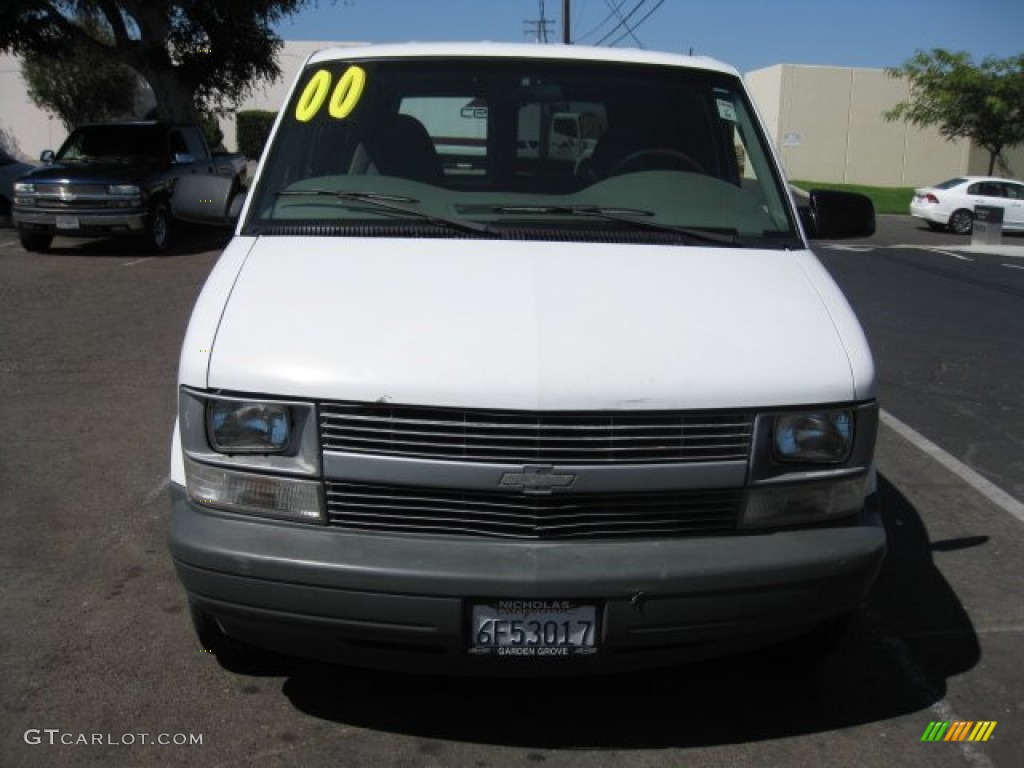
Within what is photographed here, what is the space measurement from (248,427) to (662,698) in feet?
5.47

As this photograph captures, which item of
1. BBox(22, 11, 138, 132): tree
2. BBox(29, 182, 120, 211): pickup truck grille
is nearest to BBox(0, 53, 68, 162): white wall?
BBox(22, 11, 138, 132): tree

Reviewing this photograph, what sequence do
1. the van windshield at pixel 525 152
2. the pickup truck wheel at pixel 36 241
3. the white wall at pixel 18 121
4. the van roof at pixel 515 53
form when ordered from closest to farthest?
the van windshield at pixel 525 152, the van roof at pixel 515 53, the pickup truck wheel at pixel 36 241, the white wall at pixel 18 121

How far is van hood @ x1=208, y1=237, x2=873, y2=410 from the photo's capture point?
2861 mm

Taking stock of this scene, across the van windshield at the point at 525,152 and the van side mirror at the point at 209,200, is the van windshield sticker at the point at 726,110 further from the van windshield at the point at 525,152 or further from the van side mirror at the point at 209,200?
the van side mirror at the point at 209,200

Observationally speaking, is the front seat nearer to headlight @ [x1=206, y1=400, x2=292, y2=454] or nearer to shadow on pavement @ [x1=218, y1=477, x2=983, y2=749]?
headlight @ [x1=206, y1=400, x2=292, y2=454]

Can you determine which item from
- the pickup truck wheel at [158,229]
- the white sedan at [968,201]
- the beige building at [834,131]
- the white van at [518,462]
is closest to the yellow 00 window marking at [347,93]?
the white van at [518,462]

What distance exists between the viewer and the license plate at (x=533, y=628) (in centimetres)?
283

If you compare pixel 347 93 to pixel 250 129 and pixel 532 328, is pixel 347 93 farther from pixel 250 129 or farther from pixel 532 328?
pixel 250 129

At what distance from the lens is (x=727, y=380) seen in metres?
2.93

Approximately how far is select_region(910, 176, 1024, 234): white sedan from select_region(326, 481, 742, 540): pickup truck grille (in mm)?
23743

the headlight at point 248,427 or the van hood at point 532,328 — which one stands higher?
the van hood at point 532,328

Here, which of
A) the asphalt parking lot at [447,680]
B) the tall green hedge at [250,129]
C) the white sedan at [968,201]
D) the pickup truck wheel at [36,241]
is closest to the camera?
the asphalt parking lot at [447,680]

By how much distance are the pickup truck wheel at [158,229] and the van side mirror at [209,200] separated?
35.7ft

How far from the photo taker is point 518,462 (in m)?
2.85
